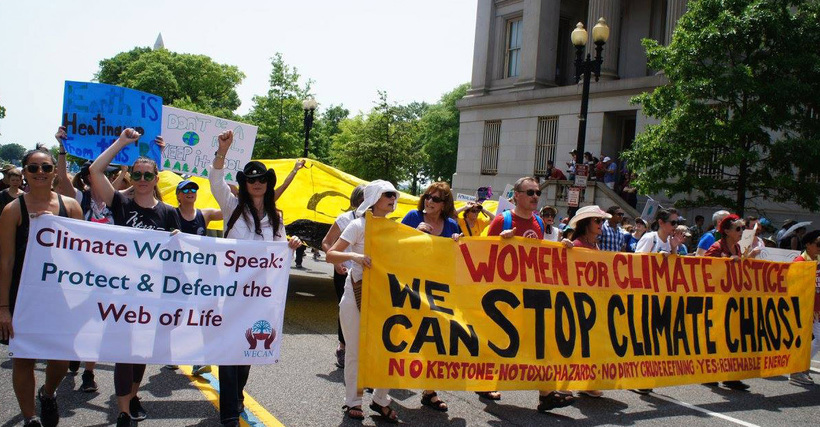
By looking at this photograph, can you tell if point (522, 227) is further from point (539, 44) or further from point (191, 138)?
point (539, 44)

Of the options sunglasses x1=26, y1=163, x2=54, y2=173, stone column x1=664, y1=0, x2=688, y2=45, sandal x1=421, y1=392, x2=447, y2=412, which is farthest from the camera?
stone column x1=664, y1=0, x2=688, y2=45

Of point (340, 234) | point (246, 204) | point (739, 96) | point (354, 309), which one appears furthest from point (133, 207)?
point (739, 96)

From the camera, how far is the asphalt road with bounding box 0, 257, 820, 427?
17.1ft

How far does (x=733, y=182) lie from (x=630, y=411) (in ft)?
38.6

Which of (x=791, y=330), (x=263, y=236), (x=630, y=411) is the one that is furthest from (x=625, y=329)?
(x=263, y=236)

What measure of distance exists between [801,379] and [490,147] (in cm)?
2227

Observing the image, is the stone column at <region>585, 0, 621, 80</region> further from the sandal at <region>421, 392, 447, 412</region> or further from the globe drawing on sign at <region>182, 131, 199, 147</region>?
the sandal at <region>421, 392, 447, 412</region>

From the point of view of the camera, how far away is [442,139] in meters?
59.8

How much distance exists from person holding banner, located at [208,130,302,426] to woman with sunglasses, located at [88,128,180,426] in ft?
1.35

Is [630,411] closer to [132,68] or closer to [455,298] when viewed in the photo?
[455,298]

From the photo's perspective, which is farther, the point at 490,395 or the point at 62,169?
the point at 490,395

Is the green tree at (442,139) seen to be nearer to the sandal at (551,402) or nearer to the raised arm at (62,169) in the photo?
the sandal at (551,402)

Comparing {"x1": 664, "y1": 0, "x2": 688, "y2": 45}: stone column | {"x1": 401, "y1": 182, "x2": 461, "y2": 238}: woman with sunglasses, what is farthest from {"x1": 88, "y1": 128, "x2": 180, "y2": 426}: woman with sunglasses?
{"x1": 664, "y1": 0, "x2": 688, "y2": 45}: stone column

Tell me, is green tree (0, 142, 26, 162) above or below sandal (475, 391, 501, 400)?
above
